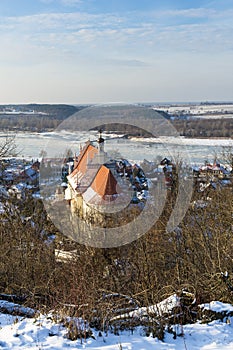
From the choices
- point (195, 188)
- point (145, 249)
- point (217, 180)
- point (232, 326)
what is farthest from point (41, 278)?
point (217, 180)

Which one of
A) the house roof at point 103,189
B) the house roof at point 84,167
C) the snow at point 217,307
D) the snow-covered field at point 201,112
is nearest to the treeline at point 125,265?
the snow at point 217,307

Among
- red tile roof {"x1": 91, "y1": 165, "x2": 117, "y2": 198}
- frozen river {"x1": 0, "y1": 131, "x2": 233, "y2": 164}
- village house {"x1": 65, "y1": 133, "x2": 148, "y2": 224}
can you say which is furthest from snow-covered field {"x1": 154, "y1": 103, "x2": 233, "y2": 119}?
red tile roof {"x1": 91, "y1": 165, "x2": 117, "y2": 198}

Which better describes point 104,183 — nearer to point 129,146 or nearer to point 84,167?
point 84,167

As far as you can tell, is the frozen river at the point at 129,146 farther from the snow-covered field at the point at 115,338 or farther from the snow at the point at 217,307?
the snow-covered field at the point at 115,338

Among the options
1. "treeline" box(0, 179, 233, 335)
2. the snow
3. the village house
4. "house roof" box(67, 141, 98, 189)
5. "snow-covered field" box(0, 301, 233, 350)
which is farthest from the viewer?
"house roof" box(67, 141, 98, 189)

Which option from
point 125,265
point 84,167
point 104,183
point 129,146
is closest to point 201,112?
point 129,146

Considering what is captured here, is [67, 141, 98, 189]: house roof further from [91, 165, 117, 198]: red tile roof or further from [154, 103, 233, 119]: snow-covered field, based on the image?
[154, 103, 233, 119]: snow-covered field

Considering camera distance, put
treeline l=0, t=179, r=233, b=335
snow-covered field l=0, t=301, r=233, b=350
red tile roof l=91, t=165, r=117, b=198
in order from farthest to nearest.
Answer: red tile roof l=91, t=165, r=117, b=198
treeline l=0, t=179, r=233, b=335
snow-covered field l=0, t=301, r=233, b=350
